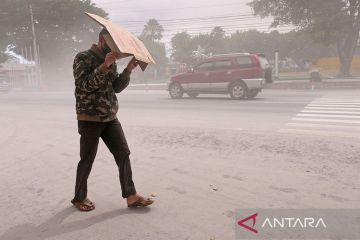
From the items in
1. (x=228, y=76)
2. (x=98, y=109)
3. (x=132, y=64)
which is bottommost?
(x=98, y=109)

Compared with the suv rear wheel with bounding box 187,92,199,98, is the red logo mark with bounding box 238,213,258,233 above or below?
below

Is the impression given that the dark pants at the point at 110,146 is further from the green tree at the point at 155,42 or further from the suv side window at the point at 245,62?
the green tree at the point at 155,42

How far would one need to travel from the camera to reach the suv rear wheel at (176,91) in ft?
56.5

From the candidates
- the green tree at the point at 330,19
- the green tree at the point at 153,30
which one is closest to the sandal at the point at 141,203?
the green tree at the point at 330,19

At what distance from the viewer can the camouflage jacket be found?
3.27 metres

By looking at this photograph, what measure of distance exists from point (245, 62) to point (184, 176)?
37.4 feet

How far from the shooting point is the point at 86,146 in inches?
142

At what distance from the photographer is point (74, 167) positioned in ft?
18.3

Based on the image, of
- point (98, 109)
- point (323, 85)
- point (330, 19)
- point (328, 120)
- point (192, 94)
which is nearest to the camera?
point (98, 109)

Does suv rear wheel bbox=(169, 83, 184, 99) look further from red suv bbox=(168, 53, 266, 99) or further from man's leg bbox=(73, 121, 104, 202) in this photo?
man's leg bbox=(73, 121, 104, 202)

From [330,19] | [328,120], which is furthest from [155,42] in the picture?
[328,120]

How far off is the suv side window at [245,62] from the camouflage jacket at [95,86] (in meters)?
12.4

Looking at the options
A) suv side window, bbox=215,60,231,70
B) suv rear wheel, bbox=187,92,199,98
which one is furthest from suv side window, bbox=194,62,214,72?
suv rear wheel, bbox=187,92,199,98

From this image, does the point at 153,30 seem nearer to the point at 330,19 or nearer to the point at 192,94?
the point at 330,19
